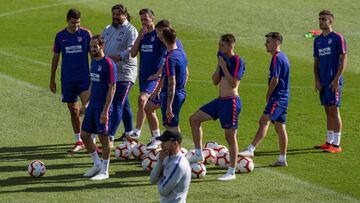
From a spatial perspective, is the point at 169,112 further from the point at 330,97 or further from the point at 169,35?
the point at 330,97

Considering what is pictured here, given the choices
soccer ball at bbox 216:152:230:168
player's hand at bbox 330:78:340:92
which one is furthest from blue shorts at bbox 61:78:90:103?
player's hand at bbox 330:78:340:92

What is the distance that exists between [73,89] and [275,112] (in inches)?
153

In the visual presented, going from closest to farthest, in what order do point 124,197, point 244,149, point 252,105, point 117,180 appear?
point 124,197 → point 117,180 → point 244,149 → point 252,105

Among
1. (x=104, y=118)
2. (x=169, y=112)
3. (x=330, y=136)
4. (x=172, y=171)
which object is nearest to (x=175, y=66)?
(x=169, y=112)

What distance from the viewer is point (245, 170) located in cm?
1569

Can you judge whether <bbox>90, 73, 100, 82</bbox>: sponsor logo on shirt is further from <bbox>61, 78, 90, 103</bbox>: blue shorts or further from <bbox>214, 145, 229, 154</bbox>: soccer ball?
<bbox>214, 145, 229, 154</bbox>: soccer ball

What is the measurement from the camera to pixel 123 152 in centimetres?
1647

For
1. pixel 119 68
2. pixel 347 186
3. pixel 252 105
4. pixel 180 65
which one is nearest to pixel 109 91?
pixel 180 65

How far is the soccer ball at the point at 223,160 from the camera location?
16.0 m

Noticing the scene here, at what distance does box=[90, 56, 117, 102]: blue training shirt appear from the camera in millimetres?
15102

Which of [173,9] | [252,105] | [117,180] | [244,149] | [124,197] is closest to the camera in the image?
[124,197]

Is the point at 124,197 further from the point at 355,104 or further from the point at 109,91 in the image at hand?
the point at 355,104

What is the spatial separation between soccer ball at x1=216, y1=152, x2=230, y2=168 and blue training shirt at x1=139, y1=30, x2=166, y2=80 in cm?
227

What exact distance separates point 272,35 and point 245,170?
7.87 ft
